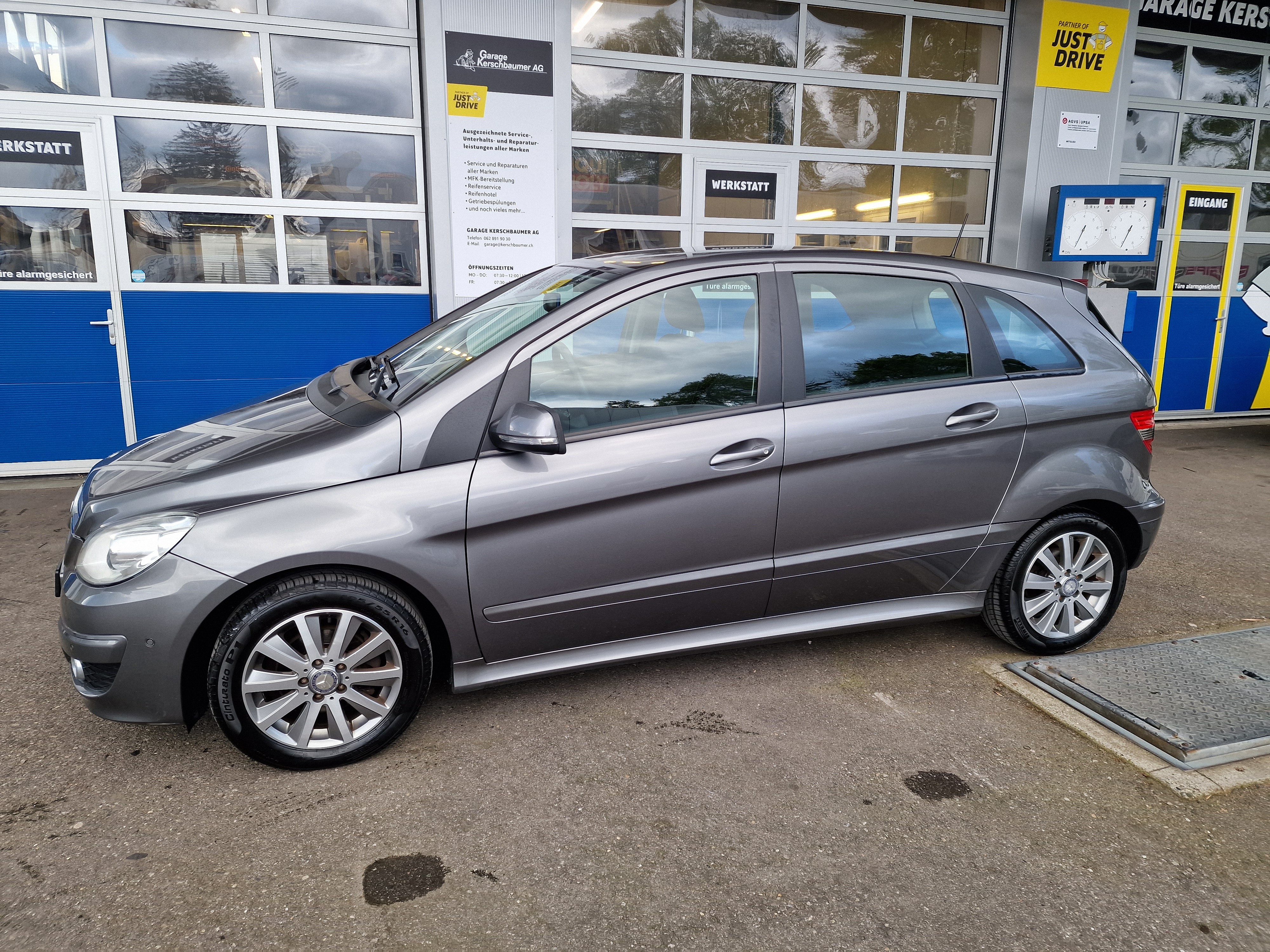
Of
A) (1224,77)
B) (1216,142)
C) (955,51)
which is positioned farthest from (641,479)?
(1224,77)

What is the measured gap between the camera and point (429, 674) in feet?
9.18

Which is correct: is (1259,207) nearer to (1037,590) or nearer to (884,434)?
(1037,590)

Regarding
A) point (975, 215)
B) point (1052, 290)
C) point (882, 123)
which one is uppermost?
point (882, 123)

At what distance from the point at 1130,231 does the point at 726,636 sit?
6394mm

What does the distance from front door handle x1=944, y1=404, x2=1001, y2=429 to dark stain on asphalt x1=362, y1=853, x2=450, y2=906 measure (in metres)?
2.31

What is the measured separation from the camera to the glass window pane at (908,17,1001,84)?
25.4 ft

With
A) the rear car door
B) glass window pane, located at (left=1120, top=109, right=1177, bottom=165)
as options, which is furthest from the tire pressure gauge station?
the rear car door

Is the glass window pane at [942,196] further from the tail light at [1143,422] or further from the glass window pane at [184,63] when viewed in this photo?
the glass window pane at [184,63]

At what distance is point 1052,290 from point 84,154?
20.8 ft

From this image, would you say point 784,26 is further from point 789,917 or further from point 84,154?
point 789,917

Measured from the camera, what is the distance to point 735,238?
25.0ft

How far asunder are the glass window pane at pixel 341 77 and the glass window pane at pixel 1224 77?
765 centimetres

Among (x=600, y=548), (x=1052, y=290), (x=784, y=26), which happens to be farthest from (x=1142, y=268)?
(x=600, y=548)

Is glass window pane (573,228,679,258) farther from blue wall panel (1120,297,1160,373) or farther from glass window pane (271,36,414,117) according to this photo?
blue wall panel (1120,297,1160,373)
